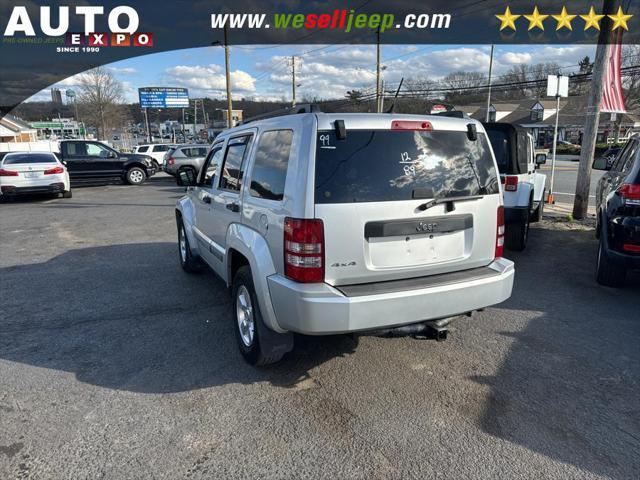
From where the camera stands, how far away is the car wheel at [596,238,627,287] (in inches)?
209

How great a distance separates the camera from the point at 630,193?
4.62 m

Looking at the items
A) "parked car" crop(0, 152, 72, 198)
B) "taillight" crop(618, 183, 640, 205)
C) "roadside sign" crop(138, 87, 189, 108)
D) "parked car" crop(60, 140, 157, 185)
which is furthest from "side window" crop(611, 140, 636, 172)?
"roadside sign" crop(138, 87, 189, 108)

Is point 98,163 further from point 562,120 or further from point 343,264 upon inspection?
point 562,120

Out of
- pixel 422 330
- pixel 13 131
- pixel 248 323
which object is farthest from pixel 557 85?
pixel 13 131

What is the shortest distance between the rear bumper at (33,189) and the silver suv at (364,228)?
12.2m

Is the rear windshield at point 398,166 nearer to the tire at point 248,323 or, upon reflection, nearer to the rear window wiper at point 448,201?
the rear window wiper at point 448,201

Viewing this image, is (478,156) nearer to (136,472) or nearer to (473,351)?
(473,351)

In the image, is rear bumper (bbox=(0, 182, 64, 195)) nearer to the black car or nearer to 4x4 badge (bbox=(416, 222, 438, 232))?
4x4 badge (bbox=(416, 222, 438, 232))

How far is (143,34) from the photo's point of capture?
17.6 m

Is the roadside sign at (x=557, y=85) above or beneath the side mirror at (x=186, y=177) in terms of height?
above

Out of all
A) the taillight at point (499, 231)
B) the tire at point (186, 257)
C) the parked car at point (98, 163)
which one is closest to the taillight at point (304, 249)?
the taillight at point (499, 231)

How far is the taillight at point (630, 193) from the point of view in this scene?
456cm

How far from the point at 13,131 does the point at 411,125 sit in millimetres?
70593

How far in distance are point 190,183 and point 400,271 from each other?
3269 mm
